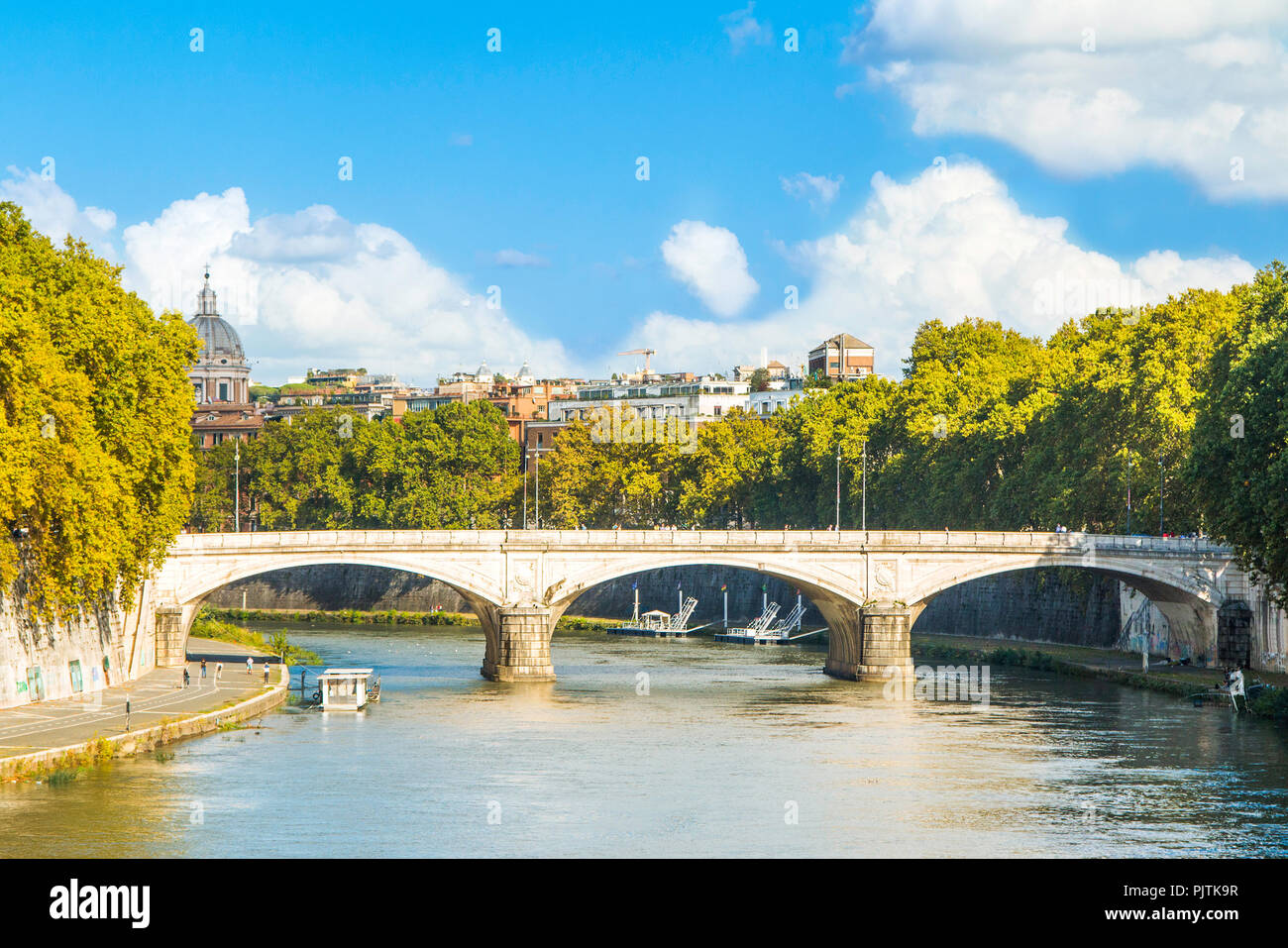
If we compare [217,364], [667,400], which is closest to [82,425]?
[667,400]

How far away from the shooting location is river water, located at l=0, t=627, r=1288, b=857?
123 ft

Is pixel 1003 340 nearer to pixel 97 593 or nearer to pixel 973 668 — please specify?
pixel 973 668

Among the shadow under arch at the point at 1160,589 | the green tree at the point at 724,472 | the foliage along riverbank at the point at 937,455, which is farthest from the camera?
the green tree at the point at 724,472

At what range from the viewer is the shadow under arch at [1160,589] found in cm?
6844

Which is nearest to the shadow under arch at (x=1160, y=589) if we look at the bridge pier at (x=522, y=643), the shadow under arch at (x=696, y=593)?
the bridge pier at (x=522, y=643)

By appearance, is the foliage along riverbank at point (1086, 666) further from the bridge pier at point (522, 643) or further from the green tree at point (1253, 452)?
the bridge pier at point (522, 643)

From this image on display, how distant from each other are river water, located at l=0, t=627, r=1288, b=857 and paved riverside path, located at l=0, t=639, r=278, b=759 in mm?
1568

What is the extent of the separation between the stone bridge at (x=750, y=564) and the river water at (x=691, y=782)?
437cm

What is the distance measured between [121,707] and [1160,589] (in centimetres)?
3851

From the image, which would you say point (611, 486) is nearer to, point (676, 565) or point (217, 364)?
point (676, 565)

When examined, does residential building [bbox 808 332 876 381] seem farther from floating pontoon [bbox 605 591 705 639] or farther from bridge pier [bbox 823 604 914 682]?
bridge pier [bbox 823 604 914 682]

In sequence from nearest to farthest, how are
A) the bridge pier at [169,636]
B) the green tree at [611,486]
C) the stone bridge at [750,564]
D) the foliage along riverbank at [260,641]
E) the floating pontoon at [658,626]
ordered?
1. the bridge pier at [169,636]
2. the stone bridge at [750,564]
3. the foliage along riverbank at [260,641]
4. the floating pontoon at [658,626]
5. the green tree at [611,486]

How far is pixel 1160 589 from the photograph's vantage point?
70250mm
